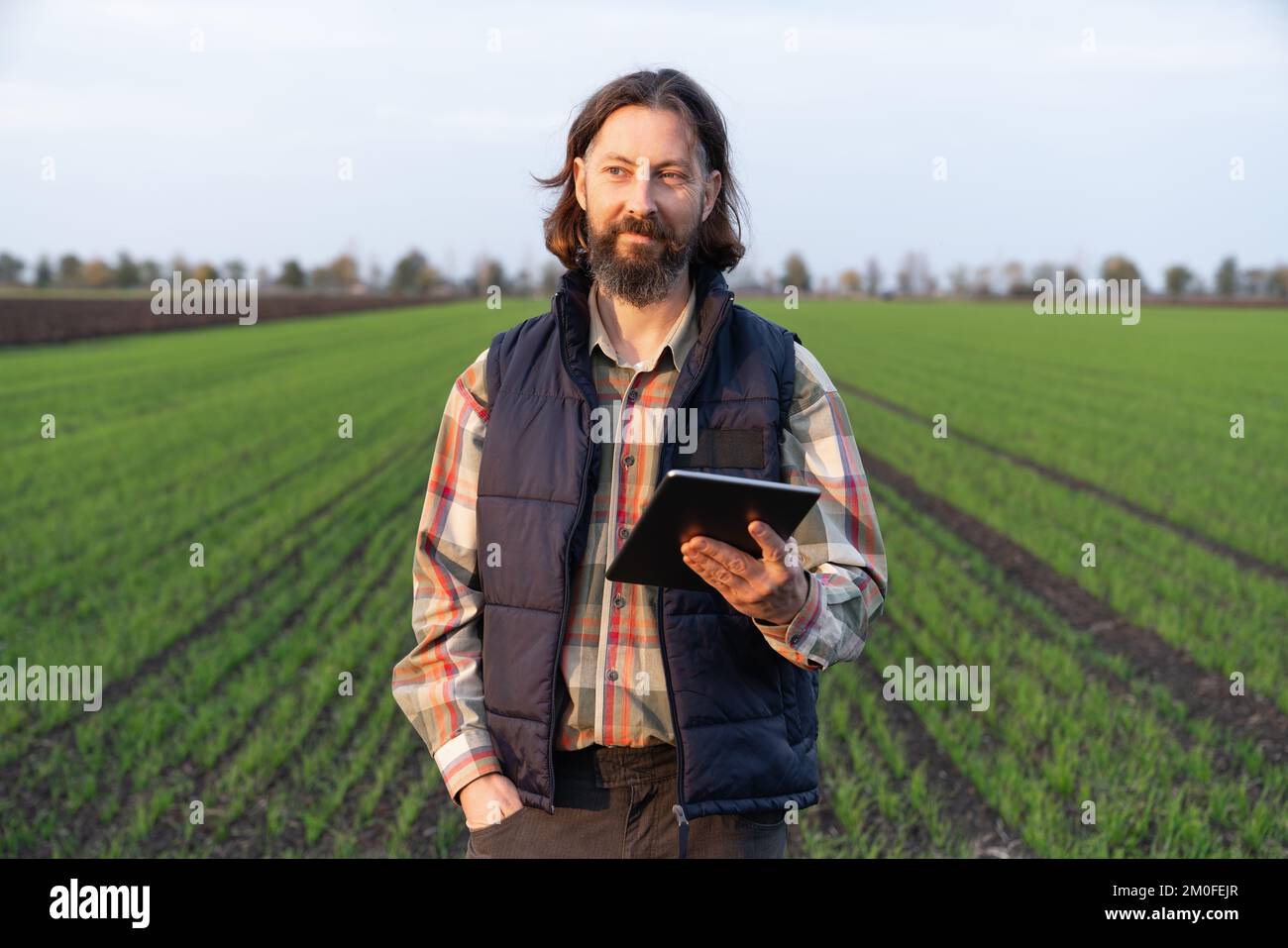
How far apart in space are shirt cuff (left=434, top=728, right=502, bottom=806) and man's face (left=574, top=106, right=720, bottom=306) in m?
1.00

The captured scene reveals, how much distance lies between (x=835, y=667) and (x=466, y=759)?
18.5 feet

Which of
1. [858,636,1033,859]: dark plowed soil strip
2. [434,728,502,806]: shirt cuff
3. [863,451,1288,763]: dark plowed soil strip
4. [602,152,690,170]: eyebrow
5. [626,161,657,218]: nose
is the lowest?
[858,636,1033,859]: dark plowed soil strip

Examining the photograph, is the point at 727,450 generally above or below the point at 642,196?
below

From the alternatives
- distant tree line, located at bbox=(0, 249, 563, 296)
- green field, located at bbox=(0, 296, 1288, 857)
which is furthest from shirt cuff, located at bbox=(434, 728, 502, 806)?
distant tree line, located at bbox=(0, 249, 563, 296)

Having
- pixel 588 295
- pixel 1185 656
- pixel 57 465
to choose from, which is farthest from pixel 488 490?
pixel 57 465

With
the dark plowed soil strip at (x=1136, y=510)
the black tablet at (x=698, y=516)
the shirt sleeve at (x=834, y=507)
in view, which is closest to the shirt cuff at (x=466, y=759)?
the black tablet at (x=698, y=516)

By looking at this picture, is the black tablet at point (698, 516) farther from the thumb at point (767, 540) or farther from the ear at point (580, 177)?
the ear at point (580, 177)

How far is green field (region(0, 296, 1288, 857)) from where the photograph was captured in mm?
5414

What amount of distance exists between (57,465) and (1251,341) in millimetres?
44027

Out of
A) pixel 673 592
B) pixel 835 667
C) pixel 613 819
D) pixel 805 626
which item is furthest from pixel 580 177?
pixel 835 667

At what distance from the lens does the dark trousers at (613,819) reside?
2.38 metres

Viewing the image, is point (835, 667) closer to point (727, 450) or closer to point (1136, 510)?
point (727, 450)

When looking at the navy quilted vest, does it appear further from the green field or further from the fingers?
the green field

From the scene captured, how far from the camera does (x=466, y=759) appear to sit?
2414mm
